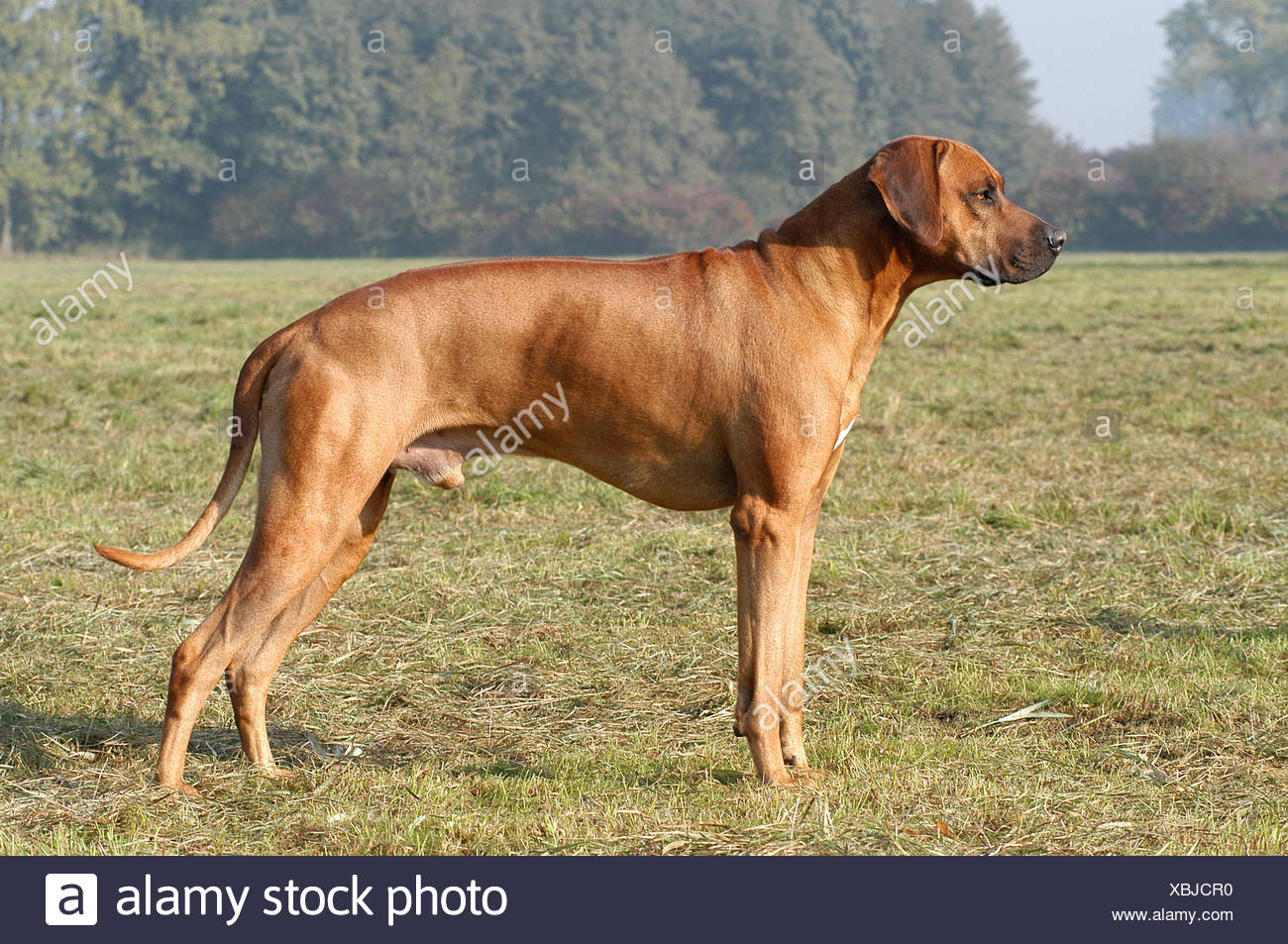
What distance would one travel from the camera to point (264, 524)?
4.01 metres

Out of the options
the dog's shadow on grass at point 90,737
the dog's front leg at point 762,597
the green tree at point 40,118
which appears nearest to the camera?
the dog's front leg at point 762,597

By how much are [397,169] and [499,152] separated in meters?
5.32

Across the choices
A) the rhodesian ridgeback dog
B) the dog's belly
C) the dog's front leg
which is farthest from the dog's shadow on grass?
the dog's front leg

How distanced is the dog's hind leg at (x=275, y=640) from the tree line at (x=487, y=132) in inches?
2154

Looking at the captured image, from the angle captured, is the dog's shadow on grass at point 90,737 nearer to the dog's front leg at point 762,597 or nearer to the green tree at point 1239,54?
the dog's front leg at point 762,597

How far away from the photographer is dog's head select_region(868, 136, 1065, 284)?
13.9 feet

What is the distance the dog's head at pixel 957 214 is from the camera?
4.23 meters

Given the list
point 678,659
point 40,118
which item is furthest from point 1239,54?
point 678,659

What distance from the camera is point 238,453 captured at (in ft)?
13.8

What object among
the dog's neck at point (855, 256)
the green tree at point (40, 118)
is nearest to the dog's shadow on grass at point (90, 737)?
the dog's neck at point (855, 256)

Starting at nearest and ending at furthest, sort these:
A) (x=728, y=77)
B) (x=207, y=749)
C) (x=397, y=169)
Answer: (x=207, y=749) < (x=397, y=169) < (x=728, y=77)
